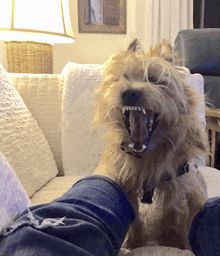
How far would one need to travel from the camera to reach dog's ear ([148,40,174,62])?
77 centimetres

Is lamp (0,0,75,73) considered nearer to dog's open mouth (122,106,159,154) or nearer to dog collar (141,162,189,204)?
dog's open mouth (122,106,159,154)

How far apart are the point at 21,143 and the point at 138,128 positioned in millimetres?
500

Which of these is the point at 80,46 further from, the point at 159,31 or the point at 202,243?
the point at 202,243

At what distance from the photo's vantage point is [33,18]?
1400 mm

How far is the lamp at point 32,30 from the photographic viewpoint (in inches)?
54.1

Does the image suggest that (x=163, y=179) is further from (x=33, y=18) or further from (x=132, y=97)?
(x=33, y=18)

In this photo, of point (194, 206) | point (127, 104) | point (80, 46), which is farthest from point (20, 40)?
point (194, 206)

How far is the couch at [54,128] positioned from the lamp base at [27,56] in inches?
13.6

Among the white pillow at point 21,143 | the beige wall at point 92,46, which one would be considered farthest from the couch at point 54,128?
the beige wall at point 92,46

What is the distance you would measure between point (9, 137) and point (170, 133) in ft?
1.93

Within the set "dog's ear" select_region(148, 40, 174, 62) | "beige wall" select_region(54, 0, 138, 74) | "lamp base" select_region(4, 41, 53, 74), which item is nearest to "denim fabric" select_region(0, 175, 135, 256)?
"dog's ear" select_region(148, 40, 174, 62)

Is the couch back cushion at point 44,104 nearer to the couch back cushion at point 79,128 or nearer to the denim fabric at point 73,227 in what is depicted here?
the couch back cushion at point 79,128

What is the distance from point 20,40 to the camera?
159 centimetres

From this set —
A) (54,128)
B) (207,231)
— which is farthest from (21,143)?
(207,231)
